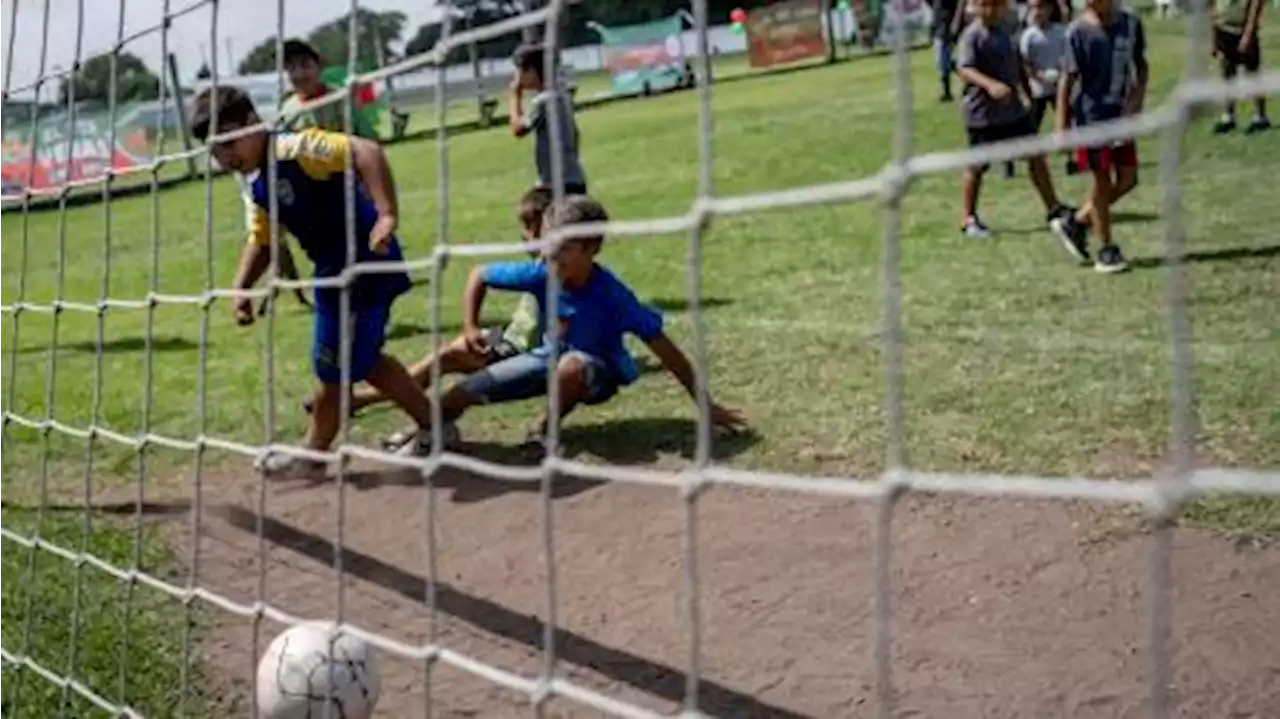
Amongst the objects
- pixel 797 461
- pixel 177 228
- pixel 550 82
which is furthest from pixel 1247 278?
pixel 177 228

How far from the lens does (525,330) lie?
553 cm

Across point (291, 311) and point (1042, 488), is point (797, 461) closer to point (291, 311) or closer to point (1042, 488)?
point (1042, 488)

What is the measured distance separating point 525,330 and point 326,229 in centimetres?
104

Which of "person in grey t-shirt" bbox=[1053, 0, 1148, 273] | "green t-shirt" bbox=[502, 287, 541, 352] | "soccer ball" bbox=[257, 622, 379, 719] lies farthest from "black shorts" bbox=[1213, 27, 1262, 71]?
"soccer ball" bbox=[257, 622, 379, 719]

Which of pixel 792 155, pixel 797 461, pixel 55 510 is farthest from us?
pixel 792 155

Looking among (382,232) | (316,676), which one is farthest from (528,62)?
(316,676)

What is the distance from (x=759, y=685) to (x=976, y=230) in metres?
5.17

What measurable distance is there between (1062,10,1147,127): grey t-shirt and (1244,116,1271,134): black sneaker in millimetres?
3982

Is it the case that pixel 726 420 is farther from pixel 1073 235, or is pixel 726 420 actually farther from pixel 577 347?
pixel 1073 235

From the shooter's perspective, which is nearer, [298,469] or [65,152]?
[298,469]

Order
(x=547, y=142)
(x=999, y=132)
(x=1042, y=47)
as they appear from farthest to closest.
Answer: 1. (x=1042, y=47)
2. (x=999, y=132)
3. (x=547, y=142)

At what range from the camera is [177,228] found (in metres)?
15.1

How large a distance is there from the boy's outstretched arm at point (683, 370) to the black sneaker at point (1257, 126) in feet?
21.5

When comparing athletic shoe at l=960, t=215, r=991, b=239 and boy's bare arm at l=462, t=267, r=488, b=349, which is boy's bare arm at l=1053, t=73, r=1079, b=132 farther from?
boy's bare arm at l=462, t=267, r=488, b=349
